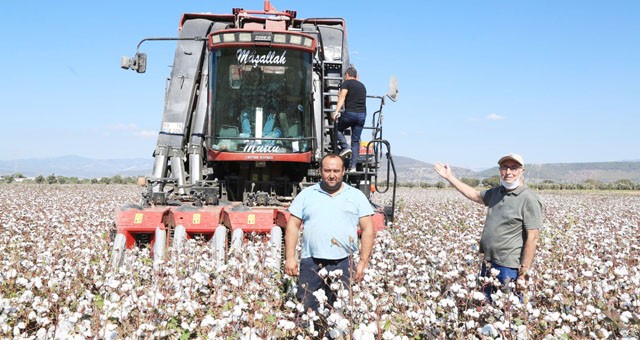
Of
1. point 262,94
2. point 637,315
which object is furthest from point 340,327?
point 262,94

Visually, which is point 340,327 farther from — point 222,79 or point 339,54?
point 339,54

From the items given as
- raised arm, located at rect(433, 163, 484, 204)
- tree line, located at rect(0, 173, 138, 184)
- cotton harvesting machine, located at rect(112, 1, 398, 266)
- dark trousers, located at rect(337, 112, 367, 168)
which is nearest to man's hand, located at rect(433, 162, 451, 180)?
raised arm, located at rect(433, 163, 484, 204)

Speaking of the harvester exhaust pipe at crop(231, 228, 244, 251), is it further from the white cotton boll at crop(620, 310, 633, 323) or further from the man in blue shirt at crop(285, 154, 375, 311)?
the white cotton boll at crop(620, 310, 633, 323)

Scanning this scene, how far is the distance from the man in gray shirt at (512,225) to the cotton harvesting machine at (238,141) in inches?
124

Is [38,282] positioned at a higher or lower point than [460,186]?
lower

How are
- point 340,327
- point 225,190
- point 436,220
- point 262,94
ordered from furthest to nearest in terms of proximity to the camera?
point 436,220 < point 225,190 < point 262,94 < point 340,327

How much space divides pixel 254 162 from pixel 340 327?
6368 mm

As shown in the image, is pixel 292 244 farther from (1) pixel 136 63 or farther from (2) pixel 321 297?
(1) pixel 136 63

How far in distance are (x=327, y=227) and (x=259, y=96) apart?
4.94 meters

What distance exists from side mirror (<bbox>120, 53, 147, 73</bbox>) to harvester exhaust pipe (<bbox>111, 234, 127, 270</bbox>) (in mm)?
3363

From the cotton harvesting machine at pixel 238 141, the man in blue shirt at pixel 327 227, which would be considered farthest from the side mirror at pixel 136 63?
the man in blue shirt at pixel 327 227

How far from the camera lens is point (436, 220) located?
14.0m

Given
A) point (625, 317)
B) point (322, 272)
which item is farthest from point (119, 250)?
point (625, 317)

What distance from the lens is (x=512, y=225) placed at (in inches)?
215
